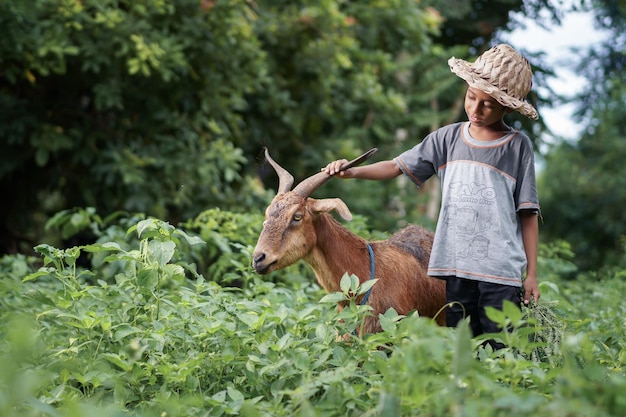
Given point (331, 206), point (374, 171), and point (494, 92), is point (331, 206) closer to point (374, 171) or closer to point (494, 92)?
point (374, 171)

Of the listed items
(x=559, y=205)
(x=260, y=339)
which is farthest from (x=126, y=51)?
(x=559, y=205)

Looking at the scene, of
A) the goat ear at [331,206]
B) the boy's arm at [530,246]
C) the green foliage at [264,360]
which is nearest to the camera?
the green foliage at [264,360]

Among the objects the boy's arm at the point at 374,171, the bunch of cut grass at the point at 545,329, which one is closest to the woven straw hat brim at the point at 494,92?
the boy's arm at the point at 374,171

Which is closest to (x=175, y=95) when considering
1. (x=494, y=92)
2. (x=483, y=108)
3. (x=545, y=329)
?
(x=483, y=108)

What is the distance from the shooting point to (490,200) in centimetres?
431

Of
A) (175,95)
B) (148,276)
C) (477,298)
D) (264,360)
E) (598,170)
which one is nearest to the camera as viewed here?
(264,360)

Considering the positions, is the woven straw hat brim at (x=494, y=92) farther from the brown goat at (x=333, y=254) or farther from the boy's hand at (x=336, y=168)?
the boy's hand at (x=336, y=168)

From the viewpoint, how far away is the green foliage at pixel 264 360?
2691 mm

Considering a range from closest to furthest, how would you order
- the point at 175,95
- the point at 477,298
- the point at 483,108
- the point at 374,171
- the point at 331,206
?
the point at 483,108 → the point at 477,298 → the point at 331,206 → the point at 374,171 → the point at 175,95

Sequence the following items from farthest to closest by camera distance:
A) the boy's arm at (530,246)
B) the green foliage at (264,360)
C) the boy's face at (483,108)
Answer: the boy's arm at (530,246)
the boy's face at (483,108)
the green foliage at (264,360)

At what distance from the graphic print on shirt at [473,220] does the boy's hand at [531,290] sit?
306 millimetres

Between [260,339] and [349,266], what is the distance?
93 centimetres

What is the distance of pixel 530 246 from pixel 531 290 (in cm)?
24

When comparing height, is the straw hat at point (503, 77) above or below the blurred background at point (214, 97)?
above
